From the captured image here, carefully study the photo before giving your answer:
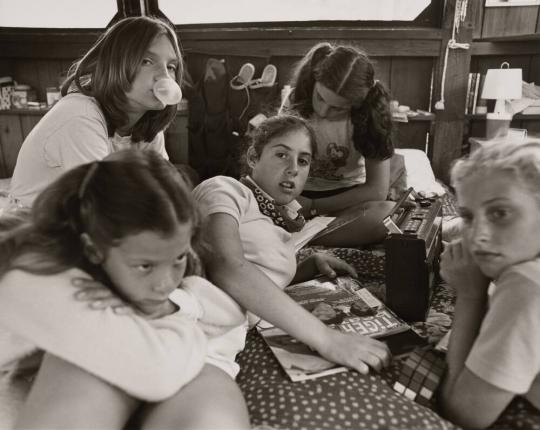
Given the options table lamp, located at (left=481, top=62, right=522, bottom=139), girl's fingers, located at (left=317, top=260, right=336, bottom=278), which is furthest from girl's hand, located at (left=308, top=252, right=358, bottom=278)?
table lamp, located at (left=481, top=62, right=522, bottom=139)

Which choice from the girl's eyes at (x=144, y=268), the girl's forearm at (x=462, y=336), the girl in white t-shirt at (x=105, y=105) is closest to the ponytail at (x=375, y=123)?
the girl in white t-shirt at (x=105, y=105)

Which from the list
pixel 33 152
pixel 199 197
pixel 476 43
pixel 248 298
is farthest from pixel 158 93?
pixel 476 43

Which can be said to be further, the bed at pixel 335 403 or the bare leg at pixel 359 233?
the bare leg at pixel 359 233

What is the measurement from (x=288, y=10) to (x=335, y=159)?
4.46 feet

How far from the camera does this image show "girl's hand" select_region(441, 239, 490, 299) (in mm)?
886

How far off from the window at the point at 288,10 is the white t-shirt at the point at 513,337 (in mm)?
2420

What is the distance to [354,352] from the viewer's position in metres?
0.97

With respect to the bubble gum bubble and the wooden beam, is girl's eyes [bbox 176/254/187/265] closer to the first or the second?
the bubble gum bubble

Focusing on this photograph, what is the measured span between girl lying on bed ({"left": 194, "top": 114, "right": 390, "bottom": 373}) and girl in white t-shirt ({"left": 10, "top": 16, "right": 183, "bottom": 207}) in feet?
1.23

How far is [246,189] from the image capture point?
1219mm

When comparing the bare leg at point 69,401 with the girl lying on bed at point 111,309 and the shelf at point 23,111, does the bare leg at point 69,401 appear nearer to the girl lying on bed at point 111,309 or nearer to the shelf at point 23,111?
the girl lying on bed at point 111,309

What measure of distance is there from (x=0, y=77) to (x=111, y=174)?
294 cm

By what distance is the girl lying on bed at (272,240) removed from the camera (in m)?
0.98

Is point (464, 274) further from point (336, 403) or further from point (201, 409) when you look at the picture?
point (201, 409)
